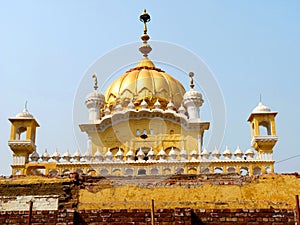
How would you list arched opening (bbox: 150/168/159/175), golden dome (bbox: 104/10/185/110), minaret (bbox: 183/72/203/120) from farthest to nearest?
1. golden dome (bbox: 104/10/185/110)
2. minaret (bbox: 183/72/203/120)
3. arched opening (bbox: 150/168/159/175)

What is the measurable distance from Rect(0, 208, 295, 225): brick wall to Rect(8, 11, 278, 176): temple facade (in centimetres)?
1034

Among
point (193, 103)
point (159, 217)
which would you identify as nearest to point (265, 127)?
point (193, 103)

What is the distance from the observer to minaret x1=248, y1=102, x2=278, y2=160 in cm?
→ 2040

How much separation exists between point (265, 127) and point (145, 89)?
23.0 feet

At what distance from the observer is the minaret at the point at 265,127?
20.4m

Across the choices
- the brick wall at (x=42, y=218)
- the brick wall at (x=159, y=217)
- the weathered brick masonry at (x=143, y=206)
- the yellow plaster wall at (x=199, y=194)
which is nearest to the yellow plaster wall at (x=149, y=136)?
the weathered brick masonry at (x=143, y=206)

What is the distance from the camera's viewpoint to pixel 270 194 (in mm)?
11305

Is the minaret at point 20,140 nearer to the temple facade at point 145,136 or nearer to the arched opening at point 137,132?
the temple facade at point 145,136

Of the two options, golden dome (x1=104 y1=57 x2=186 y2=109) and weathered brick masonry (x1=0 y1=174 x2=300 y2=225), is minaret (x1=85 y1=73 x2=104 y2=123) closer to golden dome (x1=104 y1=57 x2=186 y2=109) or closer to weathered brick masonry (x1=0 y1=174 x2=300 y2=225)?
golden dome (x1=104 y1=57 x2=186 y2=109)

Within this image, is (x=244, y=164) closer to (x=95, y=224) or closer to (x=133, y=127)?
(x=133, y=127)

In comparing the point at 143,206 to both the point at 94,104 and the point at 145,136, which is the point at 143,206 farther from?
the point at 94,104

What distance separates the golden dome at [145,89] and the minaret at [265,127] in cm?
496

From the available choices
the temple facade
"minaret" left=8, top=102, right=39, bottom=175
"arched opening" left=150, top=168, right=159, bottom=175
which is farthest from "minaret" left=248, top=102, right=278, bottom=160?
"minaret" left=8, top=102, right=39, bottom=175

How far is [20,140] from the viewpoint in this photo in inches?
814
